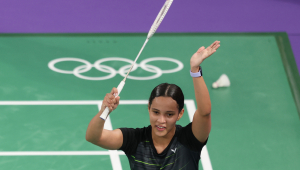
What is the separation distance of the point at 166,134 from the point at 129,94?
3.70m

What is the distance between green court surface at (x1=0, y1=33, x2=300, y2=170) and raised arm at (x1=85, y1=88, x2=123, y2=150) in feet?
7.89

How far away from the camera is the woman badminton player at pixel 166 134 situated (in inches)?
129

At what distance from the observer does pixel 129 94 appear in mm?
7219

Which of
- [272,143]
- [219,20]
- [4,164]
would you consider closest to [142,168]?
[4,164]

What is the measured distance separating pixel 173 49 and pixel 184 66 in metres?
0.57

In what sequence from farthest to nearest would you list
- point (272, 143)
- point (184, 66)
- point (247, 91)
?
1. point (184, 66)
2. point (247, 91)
3. point (272, 143)

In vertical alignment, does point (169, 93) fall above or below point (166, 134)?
above

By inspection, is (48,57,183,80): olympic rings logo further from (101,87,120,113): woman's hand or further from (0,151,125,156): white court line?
(101,87,120,113): woman's hand

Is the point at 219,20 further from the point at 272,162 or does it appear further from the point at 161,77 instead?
the point at 272,162

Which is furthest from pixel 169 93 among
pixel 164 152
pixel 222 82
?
pixel 222 82

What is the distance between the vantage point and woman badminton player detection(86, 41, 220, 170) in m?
3.29

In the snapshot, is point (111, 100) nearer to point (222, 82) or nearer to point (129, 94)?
point (129, 94)

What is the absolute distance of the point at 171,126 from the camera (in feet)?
11.3

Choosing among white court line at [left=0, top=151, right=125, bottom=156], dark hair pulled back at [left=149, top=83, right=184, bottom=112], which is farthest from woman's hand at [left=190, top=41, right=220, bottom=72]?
white court line at [left=0, top=151, right=125, bottom=156]
